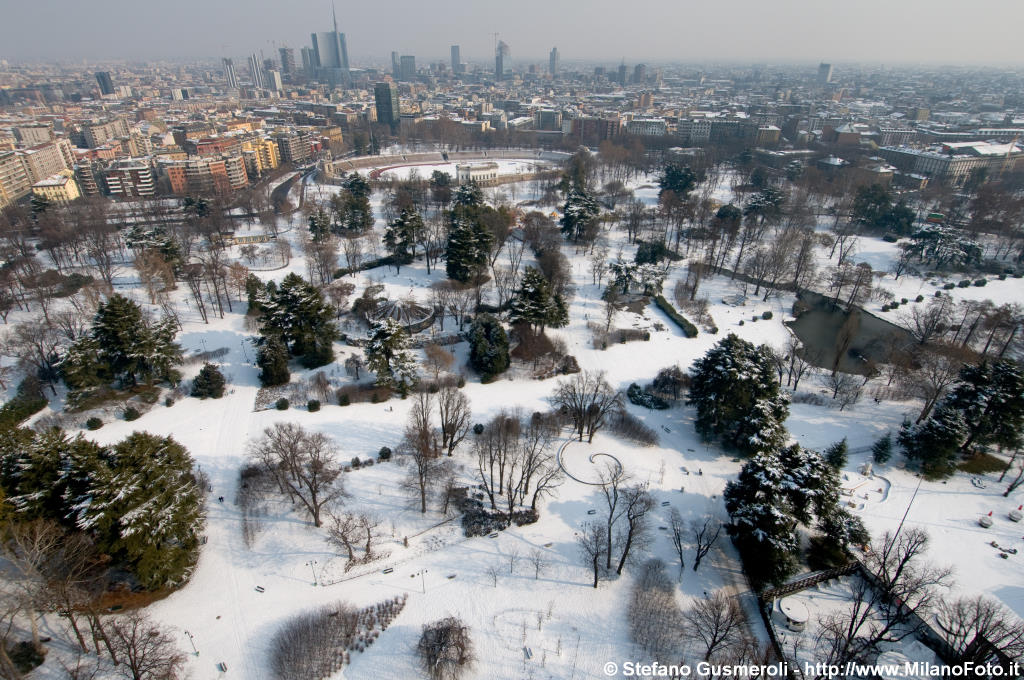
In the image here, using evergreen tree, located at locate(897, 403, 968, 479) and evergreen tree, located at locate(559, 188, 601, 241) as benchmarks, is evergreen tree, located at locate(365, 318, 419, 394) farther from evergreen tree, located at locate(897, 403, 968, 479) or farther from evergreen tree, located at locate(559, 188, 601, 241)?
evergreen tree, located at locate(559, 188, 601, 241)

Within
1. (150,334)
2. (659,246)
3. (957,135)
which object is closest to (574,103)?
(957,135)

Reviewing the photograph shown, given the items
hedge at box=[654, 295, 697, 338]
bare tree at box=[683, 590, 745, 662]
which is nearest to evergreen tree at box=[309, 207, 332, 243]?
hedge at box=[654, 295, 697, 338]

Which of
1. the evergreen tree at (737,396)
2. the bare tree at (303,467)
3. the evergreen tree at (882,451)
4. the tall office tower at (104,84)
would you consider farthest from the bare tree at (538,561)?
the tall office tower at (104,84)

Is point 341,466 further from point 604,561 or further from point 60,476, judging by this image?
point 604,561

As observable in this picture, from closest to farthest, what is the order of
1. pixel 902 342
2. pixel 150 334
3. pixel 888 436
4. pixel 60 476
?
pixel 60 476
pixel 888 436
pixel 150 334
pixel 902 342

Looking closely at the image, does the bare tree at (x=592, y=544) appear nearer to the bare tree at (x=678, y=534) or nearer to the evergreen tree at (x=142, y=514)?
the bare tree at (x=678, y=534)

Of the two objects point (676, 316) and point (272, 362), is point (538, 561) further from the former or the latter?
point (676, 316)
